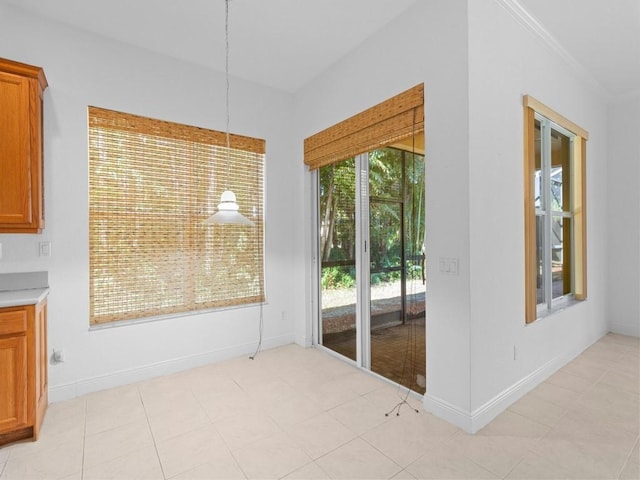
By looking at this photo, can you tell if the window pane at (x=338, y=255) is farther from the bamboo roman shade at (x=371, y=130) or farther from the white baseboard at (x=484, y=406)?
the white baseboard at (x=484, y=406)

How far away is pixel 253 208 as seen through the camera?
3652 millimetres

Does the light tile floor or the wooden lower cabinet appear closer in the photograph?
the light tile floor

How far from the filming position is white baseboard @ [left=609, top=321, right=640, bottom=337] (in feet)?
13.3

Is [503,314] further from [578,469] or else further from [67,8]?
[67,8]

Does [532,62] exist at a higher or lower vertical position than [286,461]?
higher

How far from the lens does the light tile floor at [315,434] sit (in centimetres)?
183

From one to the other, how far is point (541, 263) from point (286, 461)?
289cm

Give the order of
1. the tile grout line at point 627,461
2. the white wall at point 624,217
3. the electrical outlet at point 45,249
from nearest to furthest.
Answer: the tile grout line at point 627,461 < the electrical outlet at point 45,249 < the white wall at point 624,217

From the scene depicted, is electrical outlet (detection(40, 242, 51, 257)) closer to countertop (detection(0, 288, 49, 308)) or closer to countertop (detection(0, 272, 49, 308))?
countertop (detection(0, 272, 49, 308))

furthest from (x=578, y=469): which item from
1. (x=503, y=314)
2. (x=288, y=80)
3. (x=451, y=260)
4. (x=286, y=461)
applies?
(x=288, y=80)

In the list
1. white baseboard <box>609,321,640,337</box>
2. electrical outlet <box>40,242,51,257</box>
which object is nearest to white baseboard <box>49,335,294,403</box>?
electrical outlet <box>40,242,51,257</box>

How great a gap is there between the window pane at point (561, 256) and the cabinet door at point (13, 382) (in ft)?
14.4

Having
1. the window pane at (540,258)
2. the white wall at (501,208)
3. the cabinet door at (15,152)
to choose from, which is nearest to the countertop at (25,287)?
the cabinet door at (15,152)

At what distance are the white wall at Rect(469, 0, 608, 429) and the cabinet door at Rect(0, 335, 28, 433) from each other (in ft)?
9.22
